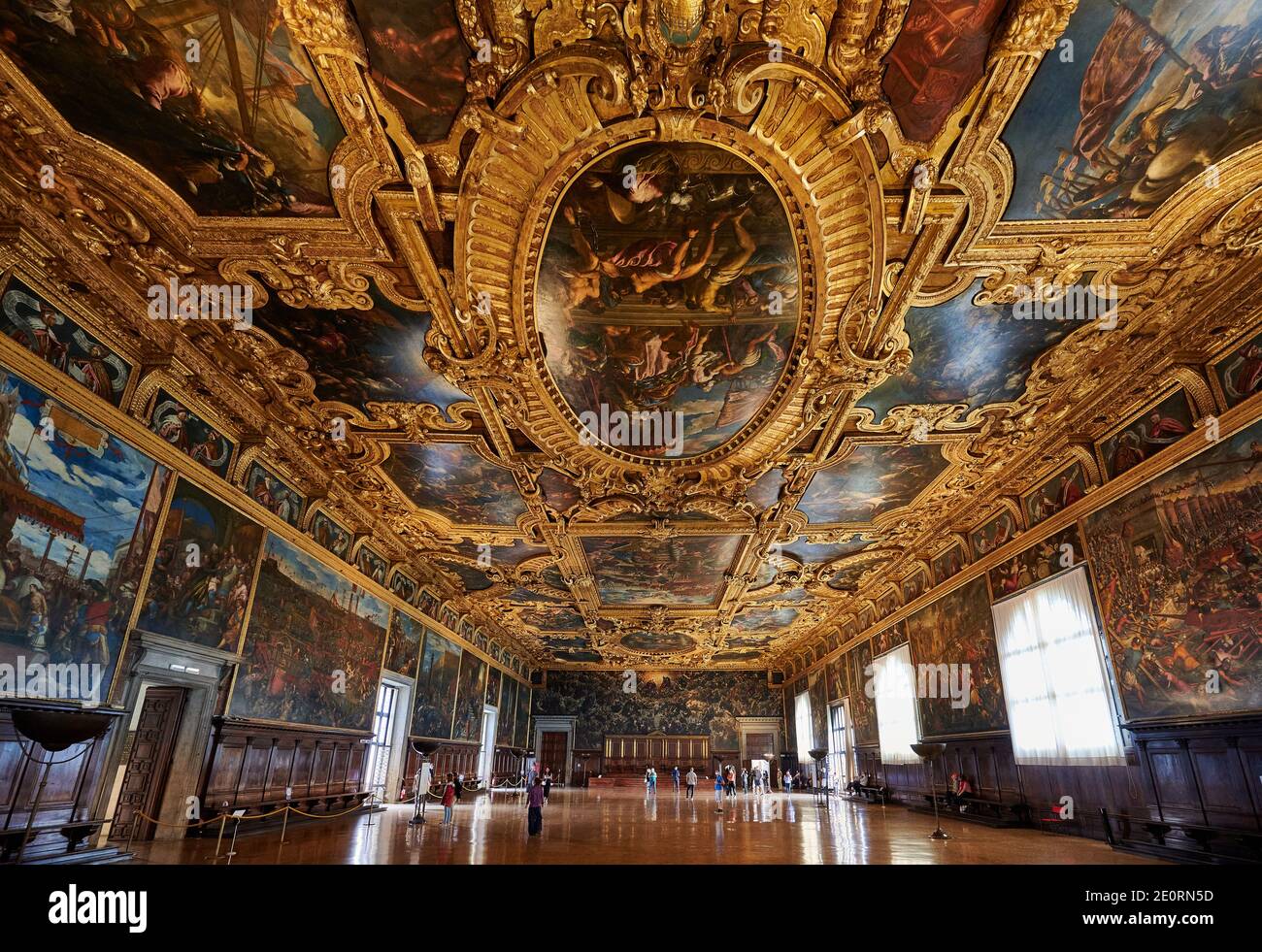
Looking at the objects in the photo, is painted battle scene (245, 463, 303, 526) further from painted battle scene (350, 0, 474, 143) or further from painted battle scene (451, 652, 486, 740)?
painted battle scene (451, 652, 486, 740)

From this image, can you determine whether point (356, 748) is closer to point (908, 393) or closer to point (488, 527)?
point (488, 527)

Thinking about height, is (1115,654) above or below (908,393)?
below

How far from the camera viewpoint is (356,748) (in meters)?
16.6

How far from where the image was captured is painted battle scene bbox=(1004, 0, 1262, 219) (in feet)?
18.2

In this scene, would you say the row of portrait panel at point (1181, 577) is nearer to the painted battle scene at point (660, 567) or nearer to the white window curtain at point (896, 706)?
the white window curtain at point (896, 706)

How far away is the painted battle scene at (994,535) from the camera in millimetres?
Answer: 14457

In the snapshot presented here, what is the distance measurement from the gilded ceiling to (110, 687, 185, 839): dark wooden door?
4.08 m

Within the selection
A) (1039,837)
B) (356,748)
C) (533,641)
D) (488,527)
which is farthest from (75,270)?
(533,641)

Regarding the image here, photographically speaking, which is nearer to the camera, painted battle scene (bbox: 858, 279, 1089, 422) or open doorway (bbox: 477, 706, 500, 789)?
painted battle scene (bbox: 858, 279, 1089, 422)

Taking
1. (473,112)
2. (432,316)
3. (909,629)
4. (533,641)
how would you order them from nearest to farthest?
(473,112) < (432,316) < (909,629) < (533,641)

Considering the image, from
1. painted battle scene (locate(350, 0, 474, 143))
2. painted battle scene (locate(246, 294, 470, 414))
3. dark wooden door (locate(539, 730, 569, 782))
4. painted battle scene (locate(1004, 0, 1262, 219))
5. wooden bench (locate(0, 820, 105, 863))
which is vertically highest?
painted battle scene (locate(1004, 0, 1262, 219))

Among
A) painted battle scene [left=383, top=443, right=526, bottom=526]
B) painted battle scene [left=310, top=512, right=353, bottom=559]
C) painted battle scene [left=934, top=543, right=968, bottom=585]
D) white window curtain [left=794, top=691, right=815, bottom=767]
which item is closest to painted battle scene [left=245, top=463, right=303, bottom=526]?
painted battle scene [left=310, top=512, right=353, bottom=559]

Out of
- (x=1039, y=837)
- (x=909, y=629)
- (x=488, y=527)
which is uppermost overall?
(x=488, y=527)
